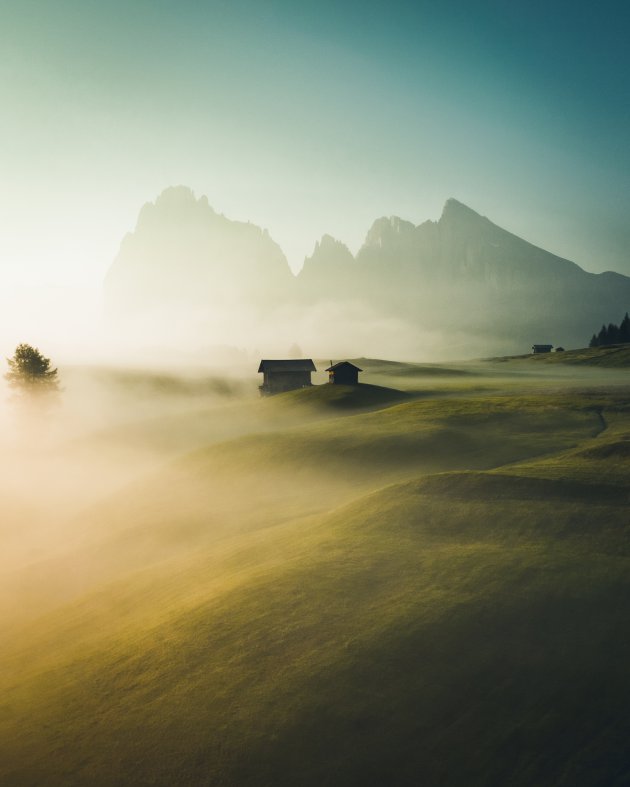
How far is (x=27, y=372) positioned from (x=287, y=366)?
49125 mm

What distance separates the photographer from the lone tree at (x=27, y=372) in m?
75.9

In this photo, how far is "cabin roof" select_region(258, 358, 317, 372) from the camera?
107 meters

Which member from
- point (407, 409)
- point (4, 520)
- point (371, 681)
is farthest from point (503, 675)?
point (407, 409)

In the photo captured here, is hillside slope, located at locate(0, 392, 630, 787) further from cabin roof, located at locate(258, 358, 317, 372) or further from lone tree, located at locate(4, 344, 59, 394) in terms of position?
cabin roof, located at locate(258, 358, 317, 372)

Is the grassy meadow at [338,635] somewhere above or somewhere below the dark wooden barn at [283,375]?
below

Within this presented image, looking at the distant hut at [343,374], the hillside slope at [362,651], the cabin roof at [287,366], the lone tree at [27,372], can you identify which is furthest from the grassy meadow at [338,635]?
the cabin roof at [287,366]

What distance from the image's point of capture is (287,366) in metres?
109

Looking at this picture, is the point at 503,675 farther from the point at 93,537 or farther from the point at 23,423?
the point at 23,423

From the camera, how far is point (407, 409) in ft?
218

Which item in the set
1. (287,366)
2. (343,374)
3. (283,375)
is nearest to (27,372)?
(283,375)

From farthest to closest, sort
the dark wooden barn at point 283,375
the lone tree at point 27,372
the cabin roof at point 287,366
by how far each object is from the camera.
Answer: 1. the dark wooden barn at point 283,375
2. the cabin roof at point 287,366
3. the lone tree at point 27,372

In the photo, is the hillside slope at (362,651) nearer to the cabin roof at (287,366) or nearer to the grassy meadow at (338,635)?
the grassy meadow at (338,635)

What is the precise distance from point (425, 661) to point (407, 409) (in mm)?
53122

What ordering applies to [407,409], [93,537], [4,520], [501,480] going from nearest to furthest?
[501,480] → [93,537] → [4,520] → [407,409]
